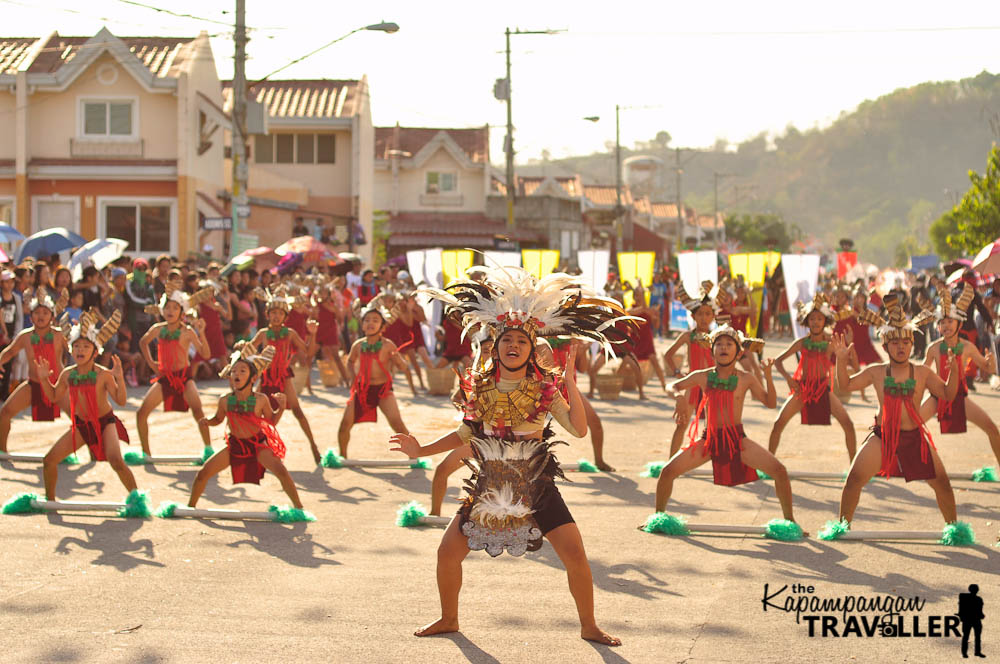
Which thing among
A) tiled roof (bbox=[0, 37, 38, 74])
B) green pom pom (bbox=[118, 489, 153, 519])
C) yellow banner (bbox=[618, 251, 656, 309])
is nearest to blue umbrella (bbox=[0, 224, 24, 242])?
yellow banner (bbox=[618, 251, 656, 309])

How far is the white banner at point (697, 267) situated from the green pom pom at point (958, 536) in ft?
58.7

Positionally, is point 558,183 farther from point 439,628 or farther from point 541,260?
point 439,628

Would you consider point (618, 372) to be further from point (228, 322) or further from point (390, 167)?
point (390, 167)

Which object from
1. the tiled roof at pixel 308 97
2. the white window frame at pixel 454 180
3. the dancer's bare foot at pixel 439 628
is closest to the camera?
the dancer's bare foot at pixel 439 628

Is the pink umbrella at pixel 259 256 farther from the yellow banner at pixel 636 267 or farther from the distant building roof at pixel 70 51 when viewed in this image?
the yellow banner at pixel 636 267

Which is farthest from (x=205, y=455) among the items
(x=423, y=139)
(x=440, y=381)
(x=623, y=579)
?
(x=423, y=139)

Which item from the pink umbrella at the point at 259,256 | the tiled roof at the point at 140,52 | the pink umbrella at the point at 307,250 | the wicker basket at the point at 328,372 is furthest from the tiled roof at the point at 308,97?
the wicker basket at the point at 328,372

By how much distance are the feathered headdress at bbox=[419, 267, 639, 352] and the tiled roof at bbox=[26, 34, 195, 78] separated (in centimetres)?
2791

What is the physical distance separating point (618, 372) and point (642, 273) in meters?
7.71

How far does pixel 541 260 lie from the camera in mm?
22625

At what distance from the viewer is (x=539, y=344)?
6.48 metres

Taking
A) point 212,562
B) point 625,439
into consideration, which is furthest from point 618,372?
point 212,562

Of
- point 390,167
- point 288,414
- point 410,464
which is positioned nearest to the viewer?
point 410,464

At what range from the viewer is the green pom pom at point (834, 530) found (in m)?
8.48
